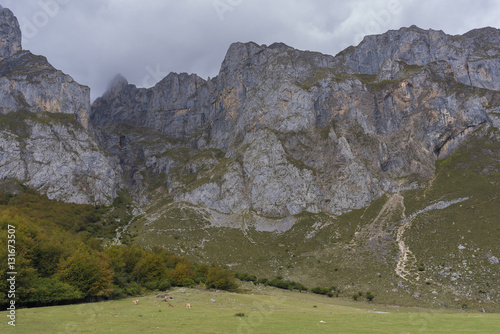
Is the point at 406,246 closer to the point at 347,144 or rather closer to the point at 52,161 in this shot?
the point at 347,144

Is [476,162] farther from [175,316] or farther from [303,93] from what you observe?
[175,316]

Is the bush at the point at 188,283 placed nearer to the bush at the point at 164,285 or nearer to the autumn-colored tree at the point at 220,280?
the autumn-colored tree at the point at 220,280

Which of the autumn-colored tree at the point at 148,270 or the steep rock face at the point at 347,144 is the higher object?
the steep rock face at the point at 347,144

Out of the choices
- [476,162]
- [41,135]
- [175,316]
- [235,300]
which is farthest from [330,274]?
[41,135]

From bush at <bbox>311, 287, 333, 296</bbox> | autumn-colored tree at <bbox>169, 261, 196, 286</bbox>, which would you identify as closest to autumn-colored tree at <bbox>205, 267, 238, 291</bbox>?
autumn-colored tree at <bbox>169, 261, 196, 286</bbox>

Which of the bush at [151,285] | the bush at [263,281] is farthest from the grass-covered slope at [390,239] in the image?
the bush at [151,285]

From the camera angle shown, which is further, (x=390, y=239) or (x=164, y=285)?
(x=390, y=239)

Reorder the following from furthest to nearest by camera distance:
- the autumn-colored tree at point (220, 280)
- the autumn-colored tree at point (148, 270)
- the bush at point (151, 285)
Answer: the autumn-colored tree at point (220, 280)
the autumn-colored tree at point (148, 270)
the bush at point (151, 285)

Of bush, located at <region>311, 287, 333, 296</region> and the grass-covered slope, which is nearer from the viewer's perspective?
the grass-covered slope

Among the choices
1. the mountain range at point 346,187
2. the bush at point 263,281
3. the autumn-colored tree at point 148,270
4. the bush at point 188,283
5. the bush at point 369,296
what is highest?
the mountain range at point 346,187

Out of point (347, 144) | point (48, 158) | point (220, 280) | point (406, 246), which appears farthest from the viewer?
point (48, 158)

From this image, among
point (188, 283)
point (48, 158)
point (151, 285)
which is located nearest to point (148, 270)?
point (151, 285)

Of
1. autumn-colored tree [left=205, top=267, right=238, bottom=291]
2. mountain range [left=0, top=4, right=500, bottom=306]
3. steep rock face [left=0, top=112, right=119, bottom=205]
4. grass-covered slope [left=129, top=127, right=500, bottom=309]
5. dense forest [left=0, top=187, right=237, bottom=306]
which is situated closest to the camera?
dense forest [left=0, top=187, right=237, bottom=306]

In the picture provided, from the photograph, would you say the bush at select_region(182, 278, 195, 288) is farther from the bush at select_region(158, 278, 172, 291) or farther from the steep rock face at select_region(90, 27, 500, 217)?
the steep rock face at select_region(90, 27, 500, 217)
